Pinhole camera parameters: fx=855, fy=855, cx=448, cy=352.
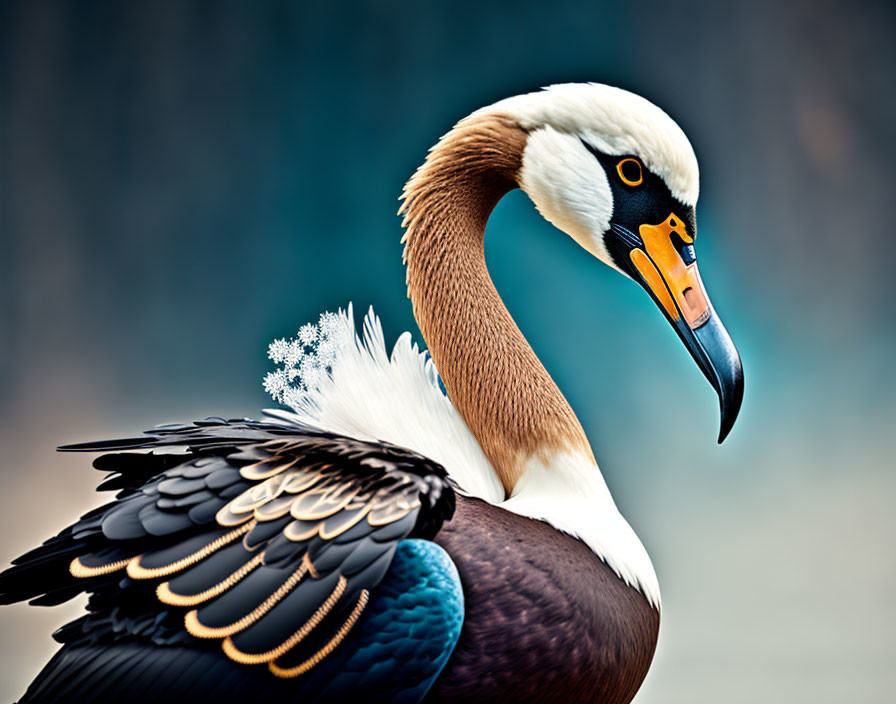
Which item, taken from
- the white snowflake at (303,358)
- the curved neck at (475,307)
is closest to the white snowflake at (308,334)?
the white snowflake at (303,358)

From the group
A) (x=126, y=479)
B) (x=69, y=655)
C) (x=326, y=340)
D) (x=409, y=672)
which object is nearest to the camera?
(x=409, y=672)

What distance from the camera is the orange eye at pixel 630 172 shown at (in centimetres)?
114

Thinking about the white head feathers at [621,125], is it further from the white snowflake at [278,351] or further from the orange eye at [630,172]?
the white snowflake at [278,351]

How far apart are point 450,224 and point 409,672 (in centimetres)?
62

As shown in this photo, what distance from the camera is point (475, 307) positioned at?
1196 millimetres

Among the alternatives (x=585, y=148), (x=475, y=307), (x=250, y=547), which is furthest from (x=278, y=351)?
(x=585, y=148)

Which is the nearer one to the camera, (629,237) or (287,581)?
(287,581)

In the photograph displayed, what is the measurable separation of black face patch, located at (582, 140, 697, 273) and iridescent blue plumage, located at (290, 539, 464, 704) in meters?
0.56

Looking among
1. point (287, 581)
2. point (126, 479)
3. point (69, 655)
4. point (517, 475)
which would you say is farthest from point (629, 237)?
point (69, 655)

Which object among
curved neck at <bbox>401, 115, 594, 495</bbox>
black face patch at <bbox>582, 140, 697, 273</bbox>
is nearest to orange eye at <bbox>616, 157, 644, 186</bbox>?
black face patch at <bbox>582, 140, 697, 273</bbox>

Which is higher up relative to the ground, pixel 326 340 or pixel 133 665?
pixel 326 340

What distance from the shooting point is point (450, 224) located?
121cm

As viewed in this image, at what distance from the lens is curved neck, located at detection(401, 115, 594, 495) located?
116 cm

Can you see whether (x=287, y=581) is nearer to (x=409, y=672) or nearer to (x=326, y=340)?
(x=409, y=672)
